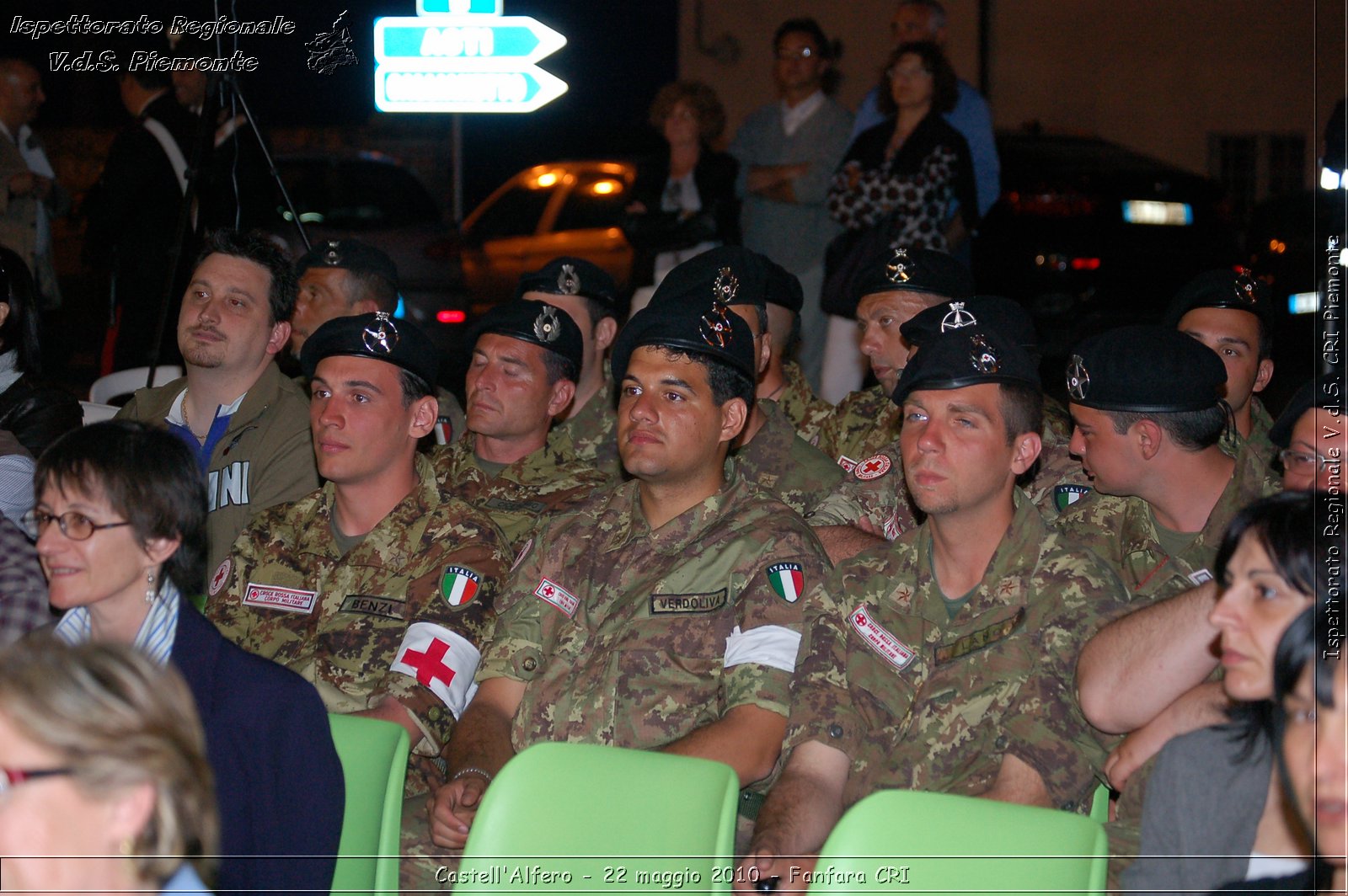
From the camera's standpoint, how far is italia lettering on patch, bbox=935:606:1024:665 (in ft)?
8.98

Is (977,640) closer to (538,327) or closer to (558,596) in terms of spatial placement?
(558,596)

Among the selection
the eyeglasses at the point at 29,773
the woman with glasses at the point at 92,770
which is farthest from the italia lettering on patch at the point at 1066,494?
the eyeglasses at the point at 29,773

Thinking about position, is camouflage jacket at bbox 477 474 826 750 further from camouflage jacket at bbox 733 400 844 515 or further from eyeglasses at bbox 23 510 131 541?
eyeglasses at bbox 23 510 131 541

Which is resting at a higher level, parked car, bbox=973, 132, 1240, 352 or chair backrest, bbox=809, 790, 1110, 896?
parked car, bbox=973, 132, 1240, 352

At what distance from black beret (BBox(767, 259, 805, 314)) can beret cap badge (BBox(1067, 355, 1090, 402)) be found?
143cm

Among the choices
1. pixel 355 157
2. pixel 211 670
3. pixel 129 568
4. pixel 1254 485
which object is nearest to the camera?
pixel 211 670

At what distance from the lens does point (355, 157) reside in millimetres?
8312

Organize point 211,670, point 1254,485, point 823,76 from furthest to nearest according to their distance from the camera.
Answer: point 823,76, point 1254,485, point 211,670

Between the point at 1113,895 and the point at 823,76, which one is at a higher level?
the point at 823,76

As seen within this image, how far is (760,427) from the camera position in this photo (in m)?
4.22

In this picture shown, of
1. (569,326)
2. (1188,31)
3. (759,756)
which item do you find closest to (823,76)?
(569,326)

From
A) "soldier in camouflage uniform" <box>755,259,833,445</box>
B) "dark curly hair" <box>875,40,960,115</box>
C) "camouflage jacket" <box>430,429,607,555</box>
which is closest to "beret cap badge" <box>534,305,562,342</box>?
"camouflage jacket" <box>430,429,607,555</box>

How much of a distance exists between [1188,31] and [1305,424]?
10.2m

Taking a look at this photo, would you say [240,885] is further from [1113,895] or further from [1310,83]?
[1310,83]
